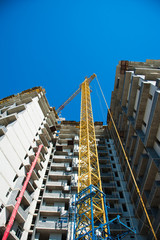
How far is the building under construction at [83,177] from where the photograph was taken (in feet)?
69.4

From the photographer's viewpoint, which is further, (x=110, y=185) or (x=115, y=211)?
(x=110, y=185)

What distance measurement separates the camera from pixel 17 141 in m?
28.8

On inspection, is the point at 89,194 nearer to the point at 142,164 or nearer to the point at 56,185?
the point at 142,164

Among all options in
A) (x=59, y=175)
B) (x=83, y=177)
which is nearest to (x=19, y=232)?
(x=83, y=177)

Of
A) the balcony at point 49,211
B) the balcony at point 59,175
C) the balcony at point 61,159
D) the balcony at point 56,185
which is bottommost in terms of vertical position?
the balcony at point 49,211

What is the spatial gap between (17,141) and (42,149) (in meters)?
8.84

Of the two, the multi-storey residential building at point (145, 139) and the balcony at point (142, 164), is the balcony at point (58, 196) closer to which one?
the multi-storey residential building at point (145, 139)

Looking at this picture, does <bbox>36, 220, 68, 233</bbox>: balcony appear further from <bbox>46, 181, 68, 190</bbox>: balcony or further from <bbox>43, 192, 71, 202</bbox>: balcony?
<bbox>46, 181, 68, 190</bbox>: balcony

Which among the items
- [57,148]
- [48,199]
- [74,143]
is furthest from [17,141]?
[74,143]

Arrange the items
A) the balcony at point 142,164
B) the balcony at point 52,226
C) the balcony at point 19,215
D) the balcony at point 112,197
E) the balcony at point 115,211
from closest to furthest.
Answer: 1. the balcony at point 19,215
2. the balcony at point 142,164
3. the balcony at point 52,226
4. the balcony at point 115,211
5. the balcony at point 112,197

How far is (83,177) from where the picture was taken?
26.5m

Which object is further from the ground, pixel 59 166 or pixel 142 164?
pixel 59 166

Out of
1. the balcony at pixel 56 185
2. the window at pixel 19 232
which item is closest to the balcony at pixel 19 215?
the window at pixel 19 232

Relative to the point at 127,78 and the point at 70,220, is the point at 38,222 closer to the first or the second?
the point at 70,220
